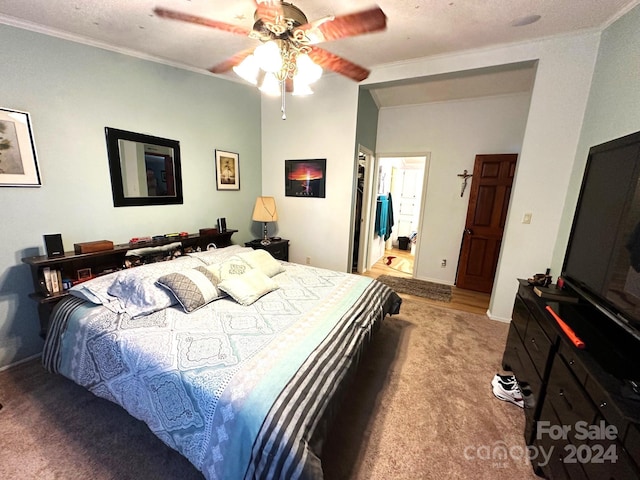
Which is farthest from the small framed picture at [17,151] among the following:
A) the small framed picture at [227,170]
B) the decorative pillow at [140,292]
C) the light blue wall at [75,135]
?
the small framed picture at [227,170]

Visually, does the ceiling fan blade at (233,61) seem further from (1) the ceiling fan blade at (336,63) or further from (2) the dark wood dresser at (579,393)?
(2) the dark wood dresser at (579,393)

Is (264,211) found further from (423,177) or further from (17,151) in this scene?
(423,177)

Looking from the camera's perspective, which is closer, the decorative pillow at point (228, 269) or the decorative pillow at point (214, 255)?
the decorative pillow at point (228, 269)

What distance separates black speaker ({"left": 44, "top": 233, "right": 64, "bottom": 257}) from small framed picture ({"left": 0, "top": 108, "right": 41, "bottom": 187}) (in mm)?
417

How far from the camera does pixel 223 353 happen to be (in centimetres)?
134

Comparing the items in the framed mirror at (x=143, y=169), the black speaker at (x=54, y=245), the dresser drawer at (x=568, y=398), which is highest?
the framed mirror at (x=143, y=169)

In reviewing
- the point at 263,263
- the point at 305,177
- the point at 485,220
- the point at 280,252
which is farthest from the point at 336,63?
the point at 485,220

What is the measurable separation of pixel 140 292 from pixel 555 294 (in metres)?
2.80

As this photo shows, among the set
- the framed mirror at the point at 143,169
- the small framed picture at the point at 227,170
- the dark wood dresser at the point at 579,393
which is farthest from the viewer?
the small framed picture at the point at 227,170

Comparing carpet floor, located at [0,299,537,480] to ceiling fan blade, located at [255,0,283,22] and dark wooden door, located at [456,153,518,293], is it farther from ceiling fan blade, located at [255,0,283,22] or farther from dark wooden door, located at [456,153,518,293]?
ceiling fan blade, located at [255,0,283,22]

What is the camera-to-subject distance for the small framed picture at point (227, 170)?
3.26 meters

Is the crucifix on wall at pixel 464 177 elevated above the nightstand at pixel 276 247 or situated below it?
above

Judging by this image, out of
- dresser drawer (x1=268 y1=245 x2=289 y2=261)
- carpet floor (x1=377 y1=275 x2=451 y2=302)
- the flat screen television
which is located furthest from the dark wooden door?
dresser drawer (x1=268 y1=245 x2=289 y2=261)

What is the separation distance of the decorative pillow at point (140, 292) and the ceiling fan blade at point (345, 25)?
1.85 metres
